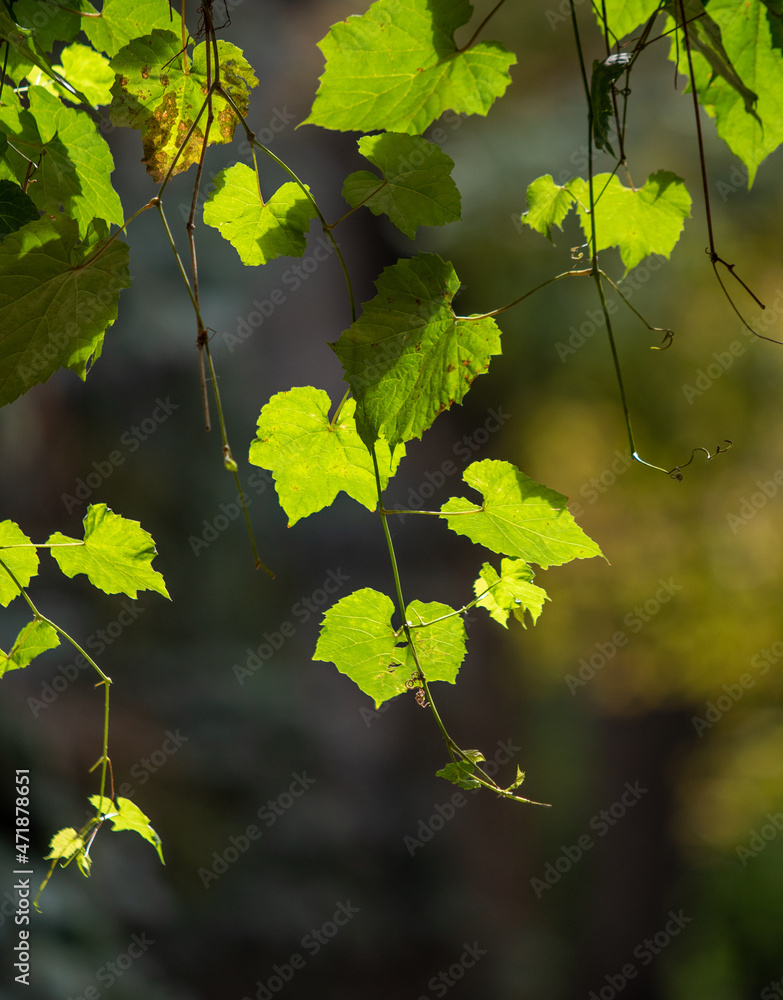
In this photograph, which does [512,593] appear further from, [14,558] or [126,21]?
[126,21]

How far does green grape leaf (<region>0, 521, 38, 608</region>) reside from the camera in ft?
2.03

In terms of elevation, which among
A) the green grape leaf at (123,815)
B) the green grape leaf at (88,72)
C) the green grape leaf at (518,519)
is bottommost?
the green grape leaf at (123,815)

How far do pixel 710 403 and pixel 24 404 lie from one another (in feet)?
16.3

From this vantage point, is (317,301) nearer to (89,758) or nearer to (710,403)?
(89,758)

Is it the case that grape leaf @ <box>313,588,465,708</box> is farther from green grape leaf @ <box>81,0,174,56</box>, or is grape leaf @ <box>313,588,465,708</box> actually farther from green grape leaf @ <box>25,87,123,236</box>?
green grape leaf @ <box>81,0,174,56</box>

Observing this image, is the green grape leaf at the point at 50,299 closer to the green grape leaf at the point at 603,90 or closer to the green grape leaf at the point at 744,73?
the green grape leaf at the point at 603,90

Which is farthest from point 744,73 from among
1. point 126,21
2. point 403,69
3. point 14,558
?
point 14,558

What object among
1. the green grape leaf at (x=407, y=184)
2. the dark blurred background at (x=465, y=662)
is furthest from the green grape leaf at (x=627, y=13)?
the dark blurred background at (x=465, y=662)

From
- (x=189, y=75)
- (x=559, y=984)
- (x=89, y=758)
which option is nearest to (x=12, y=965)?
(x=89, y=758)

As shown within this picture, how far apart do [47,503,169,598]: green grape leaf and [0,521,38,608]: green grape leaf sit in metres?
0.02

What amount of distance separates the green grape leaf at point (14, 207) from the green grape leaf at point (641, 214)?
49 centimetres

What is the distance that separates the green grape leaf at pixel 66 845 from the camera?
61 cm

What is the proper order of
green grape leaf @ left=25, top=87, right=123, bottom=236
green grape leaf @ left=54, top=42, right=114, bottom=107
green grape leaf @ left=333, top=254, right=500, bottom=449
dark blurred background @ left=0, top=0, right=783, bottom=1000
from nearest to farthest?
green grape leaf @ left=333, top=254, right=500, bottom=449
green grape leaf @ left=25, top=87, right=123, bottom=236
green grape leaf @ left=54, top=42, right=114, bottom=107
dark blurred background @ left=0, top=0, right=783, bottom=1000

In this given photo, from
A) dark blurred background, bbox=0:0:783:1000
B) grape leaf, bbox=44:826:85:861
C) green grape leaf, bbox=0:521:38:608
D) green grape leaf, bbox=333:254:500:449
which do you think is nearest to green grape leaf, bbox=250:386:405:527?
green grape leaf, bbox=333:254:500:449
